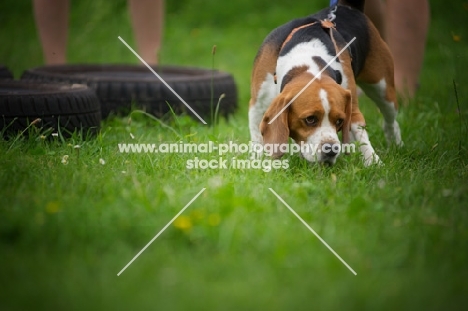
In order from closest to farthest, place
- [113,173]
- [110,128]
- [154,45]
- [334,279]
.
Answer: [334,279] → [113,173] → [110,128] → [154,45]

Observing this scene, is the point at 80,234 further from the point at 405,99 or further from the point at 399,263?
the point at 405,99

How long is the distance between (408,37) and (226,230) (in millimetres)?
3415

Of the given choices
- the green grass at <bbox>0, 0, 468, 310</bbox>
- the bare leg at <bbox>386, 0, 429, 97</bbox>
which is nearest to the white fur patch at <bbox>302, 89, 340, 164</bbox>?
the green grass at <bbox>0, 0, 468, 310</bbox>

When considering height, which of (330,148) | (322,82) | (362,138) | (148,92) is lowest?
(148,92)

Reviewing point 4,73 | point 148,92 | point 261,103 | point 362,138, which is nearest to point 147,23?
point 148,92

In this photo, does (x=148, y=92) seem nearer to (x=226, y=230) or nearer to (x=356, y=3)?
(x=356, y=3)

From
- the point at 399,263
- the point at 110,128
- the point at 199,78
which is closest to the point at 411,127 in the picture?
the point at 199,78

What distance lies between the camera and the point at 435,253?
2.50m

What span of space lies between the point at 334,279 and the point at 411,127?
2841 millimetres

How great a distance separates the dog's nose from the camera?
3469 millimetres

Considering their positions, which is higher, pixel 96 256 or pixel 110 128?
pixel 96 256

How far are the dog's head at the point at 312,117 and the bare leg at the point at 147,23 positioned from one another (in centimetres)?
255

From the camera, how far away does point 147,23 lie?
19.3 ft

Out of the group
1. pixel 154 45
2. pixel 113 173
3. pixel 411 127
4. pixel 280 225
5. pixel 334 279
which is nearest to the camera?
pixel 334 279
